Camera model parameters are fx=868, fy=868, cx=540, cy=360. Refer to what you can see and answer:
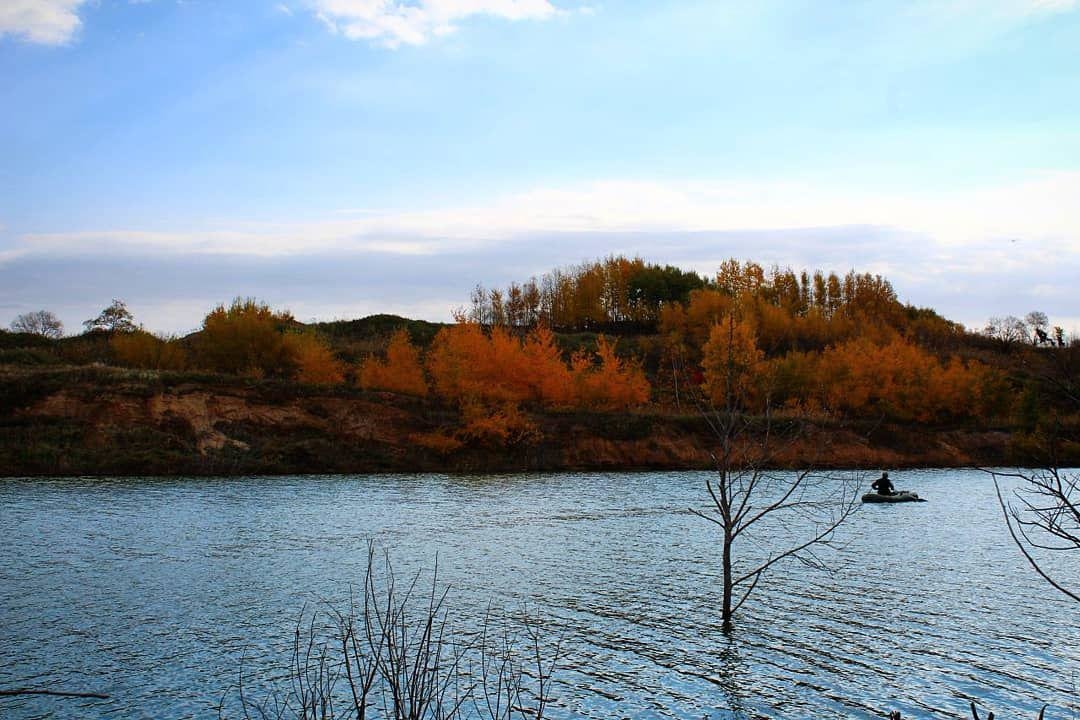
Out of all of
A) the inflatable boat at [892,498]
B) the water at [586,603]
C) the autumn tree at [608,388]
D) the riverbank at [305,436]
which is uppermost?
the autumn tree at [608,388]

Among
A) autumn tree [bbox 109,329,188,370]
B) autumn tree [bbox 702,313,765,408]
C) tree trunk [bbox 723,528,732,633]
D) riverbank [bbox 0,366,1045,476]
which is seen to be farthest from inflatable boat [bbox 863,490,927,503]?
autumn tree [bbox 109,329,188,370]

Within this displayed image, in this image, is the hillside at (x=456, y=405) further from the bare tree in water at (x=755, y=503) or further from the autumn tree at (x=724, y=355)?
the bare tree in water at (x=755, y=503)

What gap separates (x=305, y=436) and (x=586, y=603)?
168 feet

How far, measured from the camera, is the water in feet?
59.7

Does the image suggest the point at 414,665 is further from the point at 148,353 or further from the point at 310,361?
the point at 148,353

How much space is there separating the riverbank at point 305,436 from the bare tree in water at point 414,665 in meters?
45.3

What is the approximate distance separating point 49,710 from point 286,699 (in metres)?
4.48

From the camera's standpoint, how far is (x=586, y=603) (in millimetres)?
25781

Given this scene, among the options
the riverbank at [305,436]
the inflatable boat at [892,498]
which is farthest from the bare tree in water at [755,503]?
the riverbank at [305,436]

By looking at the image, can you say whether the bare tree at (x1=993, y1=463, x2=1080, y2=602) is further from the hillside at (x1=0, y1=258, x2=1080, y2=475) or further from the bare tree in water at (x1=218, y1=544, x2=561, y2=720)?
the hillside at (x1=0, y1=258, x2=1080, y2=475)

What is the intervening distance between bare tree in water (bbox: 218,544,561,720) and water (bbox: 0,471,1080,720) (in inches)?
29.1

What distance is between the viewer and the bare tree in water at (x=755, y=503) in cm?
2014

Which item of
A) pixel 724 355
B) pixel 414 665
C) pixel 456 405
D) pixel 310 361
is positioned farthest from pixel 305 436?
pixel 414 665

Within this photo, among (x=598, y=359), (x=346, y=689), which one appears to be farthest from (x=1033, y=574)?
(x=598, y=359)
